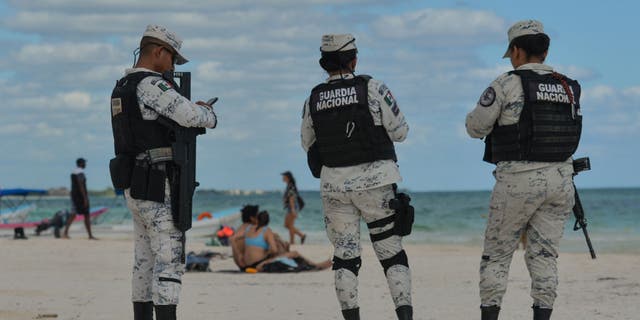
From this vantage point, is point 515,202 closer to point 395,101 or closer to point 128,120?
point 395,101

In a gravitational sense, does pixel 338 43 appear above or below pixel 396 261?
above

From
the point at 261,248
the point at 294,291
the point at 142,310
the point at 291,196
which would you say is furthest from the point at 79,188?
the point at 142,310

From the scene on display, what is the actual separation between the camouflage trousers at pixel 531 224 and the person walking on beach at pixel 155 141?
1848mm

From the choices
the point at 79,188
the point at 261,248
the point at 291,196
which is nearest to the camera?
the point at 261,248

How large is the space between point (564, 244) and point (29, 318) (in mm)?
16352

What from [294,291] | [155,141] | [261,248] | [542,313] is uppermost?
[155,141]

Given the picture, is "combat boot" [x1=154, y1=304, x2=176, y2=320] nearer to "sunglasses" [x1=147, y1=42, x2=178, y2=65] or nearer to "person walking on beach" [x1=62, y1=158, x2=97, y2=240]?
"sunglasses" [x1=147, y1=42, x2=178, y2=65]

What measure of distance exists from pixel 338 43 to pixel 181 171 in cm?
127

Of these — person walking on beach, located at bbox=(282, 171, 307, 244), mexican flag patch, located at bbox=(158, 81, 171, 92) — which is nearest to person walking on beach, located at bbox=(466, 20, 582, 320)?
mexican flag patch, located at bbox=(158, 81, 171, 92)

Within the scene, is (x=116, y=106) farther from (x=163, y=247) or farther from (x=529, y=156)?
(x=529, y=156)

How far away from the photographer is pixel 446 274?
12.5m

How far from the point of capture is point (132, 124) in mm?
5832

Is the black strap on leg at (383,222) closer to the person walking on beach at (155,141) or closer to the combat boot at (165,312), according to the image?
the person walking on beach at (155,141)

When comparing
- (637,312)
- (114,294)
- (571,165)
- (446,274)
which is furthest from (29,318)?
(446,274)
